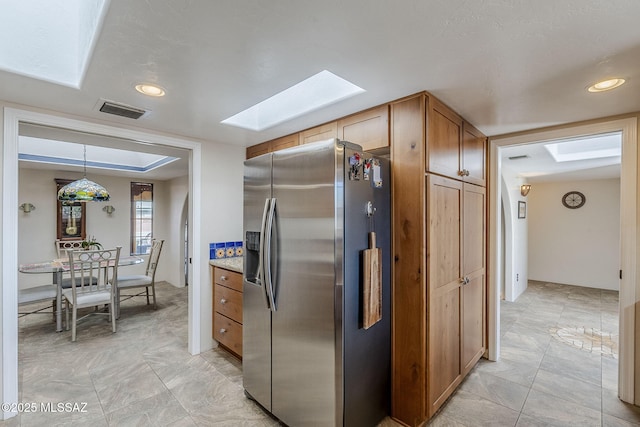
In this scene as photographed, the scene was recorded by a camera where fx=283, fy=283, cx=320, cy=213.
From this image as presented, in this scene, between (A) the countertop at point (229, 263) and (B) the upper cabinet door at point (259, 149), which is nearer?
(A) the countertop at point (229, 263)

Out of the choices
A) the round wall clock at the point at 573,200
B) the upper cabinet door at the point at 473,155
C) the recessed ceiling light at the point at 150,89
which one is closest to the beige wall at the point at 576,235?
the round wall clock at the point at 573,200

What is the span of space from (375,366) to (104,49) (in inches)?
92.4

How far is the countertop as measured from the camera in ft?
8.70

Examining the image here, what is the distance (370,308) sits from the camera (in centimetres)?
176

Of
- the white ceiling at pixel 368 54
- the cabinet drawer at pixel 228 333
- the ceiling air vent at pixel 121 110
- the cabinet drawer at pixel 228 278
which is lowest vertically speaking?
the cabinet drawer at pixel 228 333

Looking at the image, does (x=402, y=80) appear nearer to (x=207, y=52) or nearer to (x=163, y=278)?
(x=207, y=52)

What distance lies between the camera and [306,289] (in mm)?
1757

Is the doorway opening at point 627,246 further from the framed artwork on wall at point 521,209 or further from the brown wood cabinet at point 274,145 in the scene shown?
the framed artwork on wall at point 521,209

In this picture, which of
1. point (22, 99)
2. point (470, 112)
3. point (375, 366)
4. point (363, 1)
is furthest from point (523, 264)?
point (22, 99)

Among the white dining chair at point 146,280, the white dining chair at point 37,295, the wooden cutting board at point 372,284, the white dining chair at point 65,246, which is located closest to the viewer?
the wooden cutting board at point 372,284

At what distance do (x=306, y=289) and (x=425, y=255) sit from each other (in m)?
0.81

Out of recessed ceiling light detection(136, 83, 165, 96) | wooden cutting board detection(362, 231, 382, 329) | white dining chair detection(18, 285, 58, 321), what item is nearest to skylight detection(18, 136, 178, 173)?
white dining chair detection(18, 285, 58, 321)

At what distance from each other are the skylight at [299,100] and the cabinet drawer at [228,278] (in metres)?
1.41

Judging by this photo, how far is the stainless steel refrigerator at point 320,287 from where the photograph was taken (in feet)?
5.38
